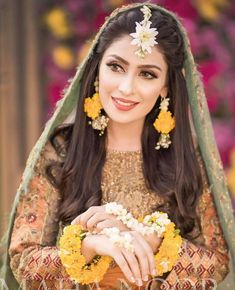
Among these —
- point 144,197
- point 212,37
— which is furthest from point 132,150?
point 212,37

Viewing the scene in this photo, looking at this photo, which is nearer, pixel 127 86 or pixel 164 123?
pixel 127 86

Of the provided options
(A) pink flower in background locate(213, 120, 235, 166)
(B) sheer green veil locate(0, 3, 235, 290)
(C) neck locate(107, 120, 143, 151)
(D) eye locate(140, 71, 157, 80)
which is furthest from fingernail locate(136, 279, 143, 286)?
(A) pink flower in background locate(213, 120, 235, 166)

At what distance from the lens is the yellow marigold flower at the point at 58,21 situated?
4.99m

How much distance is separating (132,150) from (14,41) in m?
2.26

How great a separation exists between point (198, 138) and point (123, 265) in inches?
26.9

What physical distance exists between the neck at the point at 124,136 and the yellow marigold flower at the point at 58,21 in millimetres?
2150

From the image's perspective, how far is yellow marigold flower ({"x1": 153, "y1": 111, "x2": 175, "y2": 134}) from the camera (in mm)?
2957

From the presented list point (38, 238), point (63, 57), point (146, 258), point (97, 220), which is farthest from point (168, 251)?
point (63, 57)

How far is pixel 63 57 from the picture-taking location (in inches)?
198

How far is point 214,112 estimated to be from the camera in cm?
490

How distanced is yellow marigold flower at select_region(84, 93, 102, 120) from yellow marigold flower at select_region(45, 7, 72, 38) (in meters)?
2.15

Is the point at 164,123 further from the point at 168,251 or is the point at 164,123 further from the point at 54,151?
the point at 168,251

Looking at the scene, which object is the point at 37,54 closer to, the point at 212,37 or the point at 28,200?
the point at 212,37

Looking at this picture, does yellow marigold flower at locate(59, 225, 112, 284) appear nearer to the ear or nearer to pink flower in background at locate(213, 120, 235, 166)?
the ear
